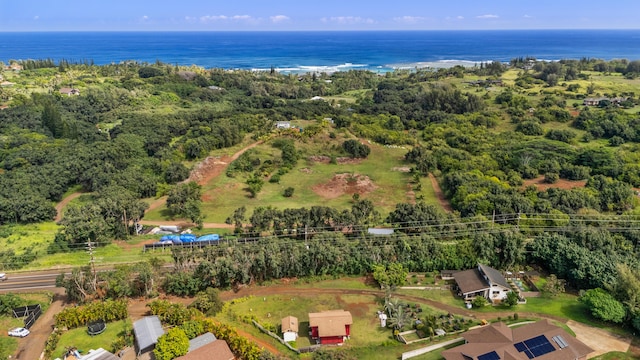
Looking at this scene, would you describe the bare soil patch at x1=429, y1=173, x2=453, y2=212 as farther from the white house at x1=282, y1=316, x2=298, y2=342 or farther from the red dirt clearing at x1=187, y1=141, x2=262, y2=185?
the red dirt clearing at x1=187, y1=141, x2=262, y2=185

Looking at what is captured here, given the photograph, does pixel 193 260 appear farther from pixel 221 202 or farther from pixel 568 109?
pixel 568 109

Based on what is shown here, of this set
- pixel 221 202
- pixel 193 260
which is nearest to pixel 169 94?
pixel 221 202

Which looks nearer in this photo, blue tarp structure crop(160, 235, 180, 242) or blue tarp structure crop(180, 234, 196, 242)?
blue tarp structure crop(180, 234, 196, 242)

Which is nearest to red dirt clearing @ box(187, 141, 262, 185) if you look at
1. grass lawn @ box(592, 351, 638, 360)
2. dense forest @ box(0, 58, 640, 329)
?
dense forest @ box(0, 58, 640, 329)

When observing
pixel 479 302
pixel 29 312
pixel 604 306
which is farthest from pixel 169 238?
pixel 604 306

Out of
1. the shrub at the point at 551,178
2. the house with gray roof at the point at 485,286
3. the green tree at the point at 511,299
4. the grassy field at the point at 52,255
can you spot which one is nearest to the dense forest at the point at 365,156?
the shrub at the point at 551,178

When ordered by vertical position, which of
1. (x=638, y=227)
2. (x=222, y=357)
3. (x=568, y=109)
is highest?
(x=568, y=109)

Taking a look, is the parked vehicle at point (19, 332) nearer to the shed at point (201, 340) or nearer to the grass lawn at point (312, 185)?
the shed at point (201, 340)
